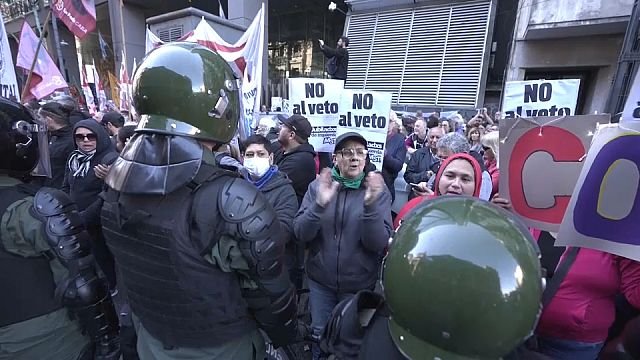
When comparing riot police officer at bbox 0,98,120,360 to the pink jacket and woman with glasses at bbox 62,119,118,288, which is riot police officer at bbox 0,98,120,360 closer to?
woman with glasses at bbox 62,119,118,288

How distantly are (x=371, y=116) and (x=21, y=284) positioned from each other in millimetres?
3232

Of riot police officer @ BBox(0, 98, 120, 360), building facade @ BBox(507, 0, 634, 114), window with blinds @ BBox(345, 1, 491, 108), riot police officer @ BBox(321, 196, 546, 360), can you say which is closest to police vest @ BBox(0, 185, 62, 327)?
riot police officer @ BBox(0, 98, 120, 360)

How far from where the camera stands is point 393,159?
446 centimetres

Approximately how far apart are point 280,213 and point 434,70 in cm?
1236

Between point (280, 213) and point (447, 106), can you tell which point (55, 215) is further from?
point (447, 106)

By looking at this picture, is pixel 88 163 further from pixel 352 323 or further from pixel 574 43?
pixel 574 43

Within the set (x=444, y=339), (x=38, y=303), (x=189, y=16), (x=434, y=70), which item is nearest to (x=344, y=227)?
(x=444, y=339)

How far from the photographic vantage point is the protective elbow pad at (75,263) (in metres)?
1.63

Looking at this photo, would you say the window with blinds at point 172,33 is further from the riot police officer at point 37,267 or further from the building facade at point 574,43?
the building facade at point 574,43

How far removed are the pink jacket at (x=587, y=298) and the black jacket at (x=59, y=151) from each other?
4570mm

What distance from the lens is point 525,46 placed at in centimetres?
1072

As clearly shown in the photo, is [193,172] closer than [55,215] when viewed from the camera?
Yes

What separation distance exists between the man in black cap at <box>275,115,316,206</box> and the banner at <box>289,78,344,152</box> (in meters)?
0.66

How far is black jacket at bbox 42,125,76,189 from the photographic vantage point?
12.7 ft
